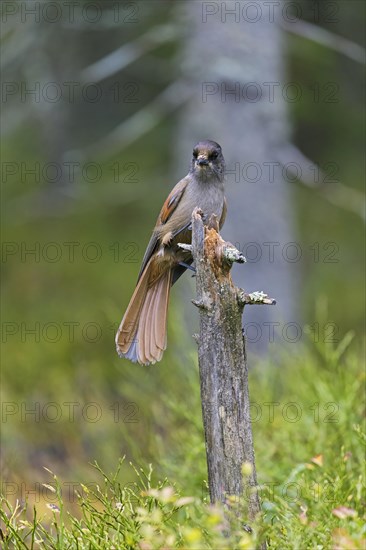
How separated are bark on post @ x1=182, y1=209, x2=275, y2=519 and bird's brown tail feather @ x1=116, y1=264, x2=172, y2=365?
742 millimetres

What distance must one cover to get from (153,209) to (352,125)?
3.67m

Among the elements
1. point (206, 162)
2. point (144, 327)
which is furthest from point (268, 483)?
point (206, 162)

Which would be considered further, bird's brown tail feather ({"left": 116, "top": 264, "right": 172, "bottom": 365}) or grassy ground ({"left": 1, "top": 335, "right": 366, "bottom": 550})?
bird's brown tail feather ({"left": 116, "top": 264, "right": 172, "bottom": 365})

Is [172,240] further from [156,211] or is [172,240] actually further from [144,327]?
[156,211]

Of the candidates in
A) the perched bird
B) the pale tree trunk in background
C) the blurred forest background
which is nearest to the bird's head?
the perched bird

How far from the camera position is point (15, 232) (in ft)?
45.1

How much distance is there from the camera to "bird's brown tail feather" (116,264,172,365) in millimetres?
4199

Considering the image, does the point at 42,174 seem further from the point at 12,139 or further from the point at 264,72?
the point at 264,72

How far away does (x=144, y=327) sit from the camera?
14.0 ft

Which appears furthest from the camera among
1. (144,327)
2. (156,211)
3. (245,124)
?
(156,211)

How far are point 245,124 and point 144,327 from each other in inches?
172

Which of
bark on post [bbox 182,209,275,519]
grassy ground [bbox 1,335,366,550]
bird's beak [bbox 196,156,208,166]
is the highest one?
bird's beak [bbox 196,156,208,166]

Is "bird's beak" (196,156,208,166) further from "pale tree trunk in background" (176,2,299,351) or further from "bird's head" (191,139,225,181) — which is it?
"pale tree trunk in background" (176,2,299,351)

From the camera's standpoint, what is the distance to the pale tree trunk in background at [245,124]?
8.02m
